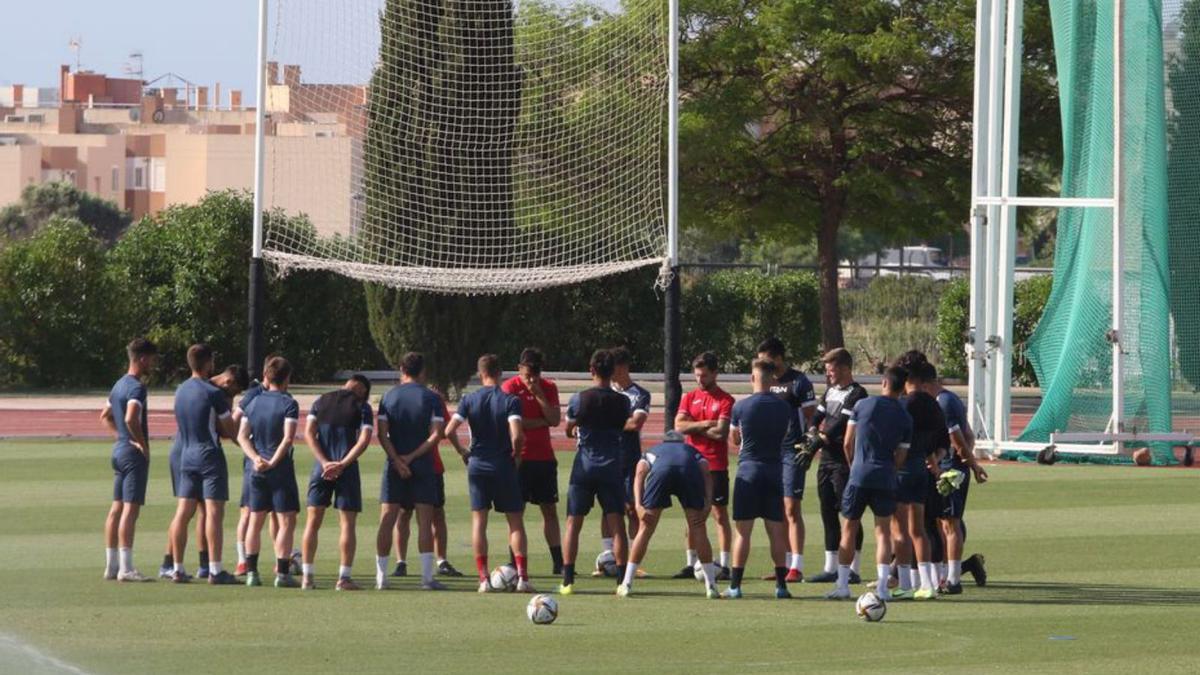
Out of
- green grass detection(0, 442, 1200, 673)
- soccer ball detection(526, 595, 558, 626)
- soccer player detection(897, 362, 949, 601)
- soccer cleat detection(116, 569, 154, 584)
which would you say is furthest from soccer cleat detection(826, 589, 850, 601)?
soccer cleat detection(116, 569, 154, 584)

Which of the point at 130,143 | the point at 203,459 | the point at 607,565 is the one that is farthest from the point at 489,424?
the point at 130,143

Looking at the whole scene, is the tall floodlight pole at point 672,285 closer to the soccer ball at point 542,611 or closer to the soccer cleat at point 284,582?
the soccer cleat at point 284,582

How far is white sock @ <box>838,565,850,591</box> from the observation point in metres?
14.4

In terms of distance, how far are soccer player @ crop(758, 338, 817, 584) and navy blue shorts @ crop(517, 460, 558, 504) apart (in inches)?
74.5

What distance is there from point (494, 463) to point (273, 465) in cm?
168

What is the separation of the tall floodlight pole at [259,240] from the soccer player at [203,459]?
17.8 ft

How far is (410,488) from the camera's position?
14.9 metres

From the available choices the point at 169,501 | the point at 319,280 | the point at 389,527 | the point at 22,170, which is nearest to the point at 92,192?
the point at 22,170

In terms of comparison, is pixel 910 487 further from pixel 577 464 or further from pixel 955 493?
pixel 577 464

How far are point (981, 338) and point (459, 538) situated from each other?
11238 millimetres

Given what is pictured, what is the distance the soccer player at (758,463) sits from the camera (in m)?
14.4

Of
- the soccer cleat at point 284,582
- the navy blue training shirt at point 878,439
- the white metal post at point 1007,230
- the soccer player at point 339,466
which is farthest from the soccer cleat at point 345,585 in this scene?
the white metal post at point 1007,230

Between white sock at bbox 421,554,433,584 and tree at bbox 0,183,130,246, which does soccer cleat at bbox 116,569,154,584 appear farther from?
tree at bbox 0,183,130,246

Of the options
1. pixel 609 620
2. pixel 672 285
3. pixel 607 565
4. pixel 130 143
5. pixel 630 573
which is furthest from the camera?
pixel 130 143
